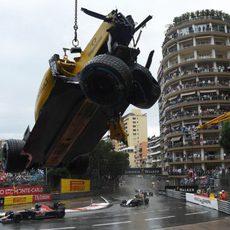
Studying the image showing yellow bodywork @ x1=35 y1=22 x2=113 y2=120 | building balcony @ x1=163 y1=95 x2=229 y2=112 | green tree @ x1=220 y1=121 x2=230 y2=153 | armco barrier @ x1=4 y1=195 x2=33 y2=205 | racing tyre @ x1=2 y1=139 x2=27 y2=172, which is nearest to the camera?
yellow bodywork @ x1=35 y1=22 x2=113 y2=120

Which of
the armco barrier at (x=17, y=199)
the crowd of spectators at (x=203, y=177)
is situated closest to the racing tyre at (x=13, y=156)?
the armco barrier at (x=17, y=199)

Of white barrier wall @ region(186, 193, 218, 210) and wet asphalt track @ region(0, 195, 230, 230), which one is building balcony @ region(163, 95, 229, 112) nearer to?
white barrier wall @ region(186, 193, 218, 210)

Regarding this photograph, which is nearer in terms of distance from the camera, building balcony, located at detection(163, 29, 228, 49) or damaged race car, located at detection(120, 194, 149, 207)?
damaged race car, located at detection(120, 194, 149, 207)

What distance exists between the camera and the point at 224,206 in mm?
29875

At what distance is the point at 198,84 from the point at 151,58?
65.3 meters

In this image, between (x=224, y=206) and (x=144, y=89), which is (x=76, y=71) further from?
(x=224, y=206)

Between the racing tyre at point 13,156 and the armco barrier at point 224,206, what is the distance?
77.4ft

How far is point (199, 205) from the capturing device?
35.9 metres

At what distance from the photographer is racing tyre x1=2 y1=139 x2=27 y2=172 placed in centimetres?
867

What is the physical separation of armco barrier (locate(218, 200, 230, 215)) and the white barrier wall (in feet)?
2.75

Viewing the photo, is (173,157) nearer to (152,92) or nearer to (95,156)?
(95,156)

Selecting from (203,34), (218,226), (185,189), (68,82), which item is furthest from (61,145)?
(203,34)

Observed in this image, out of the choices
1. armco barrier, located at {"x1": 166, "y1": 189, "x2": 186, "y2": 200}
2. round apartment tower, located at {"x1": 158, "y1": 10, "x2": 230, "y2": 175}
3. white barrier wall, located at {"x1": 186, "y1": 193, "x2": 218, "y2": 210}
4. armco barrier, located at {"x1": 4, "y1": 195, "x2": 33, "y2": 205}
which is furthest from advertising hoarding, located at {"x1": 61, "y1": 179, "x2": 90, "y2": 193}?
round apartment tower, located at {"x1": 158, "y1": 10, "x2": 230, "y2": 175}

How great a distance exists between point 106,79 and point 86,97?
73cm
